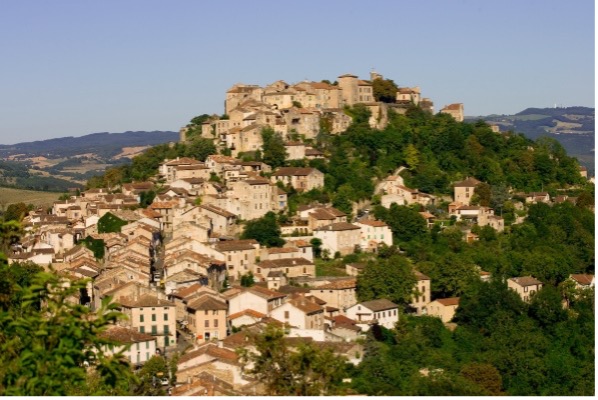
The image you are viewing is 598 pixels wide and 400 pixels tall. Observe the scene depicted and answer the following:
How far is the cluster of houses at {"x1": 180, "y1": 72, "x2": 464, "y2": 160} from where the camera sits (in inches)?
2026

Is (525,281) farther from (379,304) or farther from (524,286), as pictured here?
(379,304)

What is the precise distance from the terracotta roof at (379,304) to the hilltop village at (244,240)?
6cm

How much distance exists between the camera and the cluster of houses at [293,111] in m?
51.5

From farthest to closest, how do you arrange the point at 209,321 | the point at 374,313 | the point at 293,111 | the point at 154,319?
1. the point at 293,111
2. the point at 374,313
3. the point at 209,321
4. the point at 154,319

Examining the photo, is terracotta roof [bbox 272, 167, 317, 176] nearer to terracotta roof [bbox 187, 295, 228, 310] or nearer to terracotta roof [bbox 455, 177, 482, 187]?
terracotta roof [bbox 455, 177, 482, 187]

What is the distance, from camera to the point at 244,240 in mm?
42219

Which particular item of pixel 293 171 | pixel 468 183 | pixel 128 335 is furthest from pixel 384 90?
pixel 128 335

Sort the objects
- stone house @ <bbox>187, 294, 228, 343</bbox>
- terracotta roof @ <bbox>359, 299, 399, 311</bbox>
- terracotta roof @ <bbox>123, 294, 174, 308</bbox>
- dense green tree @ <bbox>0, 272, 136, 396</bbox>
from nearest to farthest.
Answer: dense green tree @ <bbox>0, 272, 136, 396</bbox> → terracotta roof @ <bbox>123, 294, 174, 308</bbox> → stone house @ <bbox>187, 294, 228, 343</bbox> → terracotta roof @ <bbox>359, 299, 399, 311</bbox>

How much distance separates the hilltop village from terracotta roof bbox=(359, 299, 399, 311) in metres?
0.06

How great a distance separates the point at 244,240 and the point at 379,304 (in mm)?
6731

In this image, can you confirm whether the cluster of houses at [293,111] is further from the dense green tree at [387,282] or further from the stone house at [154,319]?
the stone house at [154,319]

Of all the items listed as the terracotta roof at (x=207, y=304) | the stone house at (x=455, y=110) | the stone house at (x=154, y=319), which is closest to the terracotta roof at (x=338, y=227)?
the terracotta roof at (x=207, y=304)

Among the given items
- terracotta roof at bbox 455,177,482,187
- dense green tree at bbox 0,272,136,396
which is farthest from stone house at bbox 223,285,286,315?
dense green tree at bbox 0,272,136,396

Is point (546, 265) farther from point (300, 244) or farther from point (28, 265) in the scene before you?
point (28, 265)
